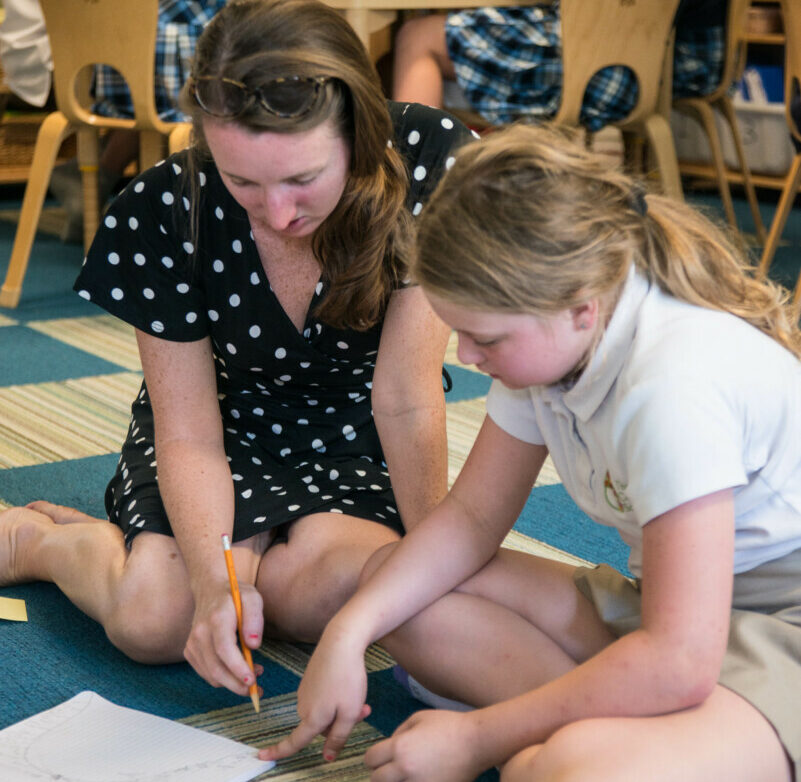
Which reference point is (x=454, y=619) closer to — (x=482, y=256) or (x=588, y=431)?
(x=588, y=431)

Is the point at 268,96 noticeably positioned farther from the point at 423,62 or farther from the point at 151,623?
the point at 423,62

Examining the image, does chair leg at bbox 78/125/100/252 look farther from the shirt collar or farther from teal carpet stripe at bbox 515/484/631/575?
the shirt collar

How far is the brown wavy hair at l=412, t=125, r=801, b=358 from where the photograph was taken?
775 mm

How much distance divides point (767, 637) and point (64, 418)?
4.30 ft

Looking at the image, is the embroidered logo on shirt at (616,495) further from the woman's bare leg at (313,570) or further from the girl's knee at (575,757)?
the woman's bare leg at (313,570)

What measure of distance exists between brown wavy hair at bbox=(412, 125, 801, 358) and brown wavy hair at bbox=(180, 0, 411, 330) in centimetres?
17

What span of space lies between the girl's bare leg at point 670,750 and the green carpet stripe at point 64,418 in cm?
111

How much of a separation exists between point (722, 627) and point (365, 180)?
50 cm

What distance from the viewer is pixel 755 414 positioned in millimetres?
789

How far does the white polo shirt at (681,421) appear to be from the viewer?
2.46 ft

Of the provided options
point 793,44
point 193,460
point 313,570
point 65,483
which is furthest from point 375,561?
point 793,44

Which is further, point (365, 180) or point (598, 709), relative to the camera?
point (365, 180)

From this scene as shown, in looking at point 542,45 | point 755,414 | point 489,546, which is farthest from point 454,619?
point 542,45

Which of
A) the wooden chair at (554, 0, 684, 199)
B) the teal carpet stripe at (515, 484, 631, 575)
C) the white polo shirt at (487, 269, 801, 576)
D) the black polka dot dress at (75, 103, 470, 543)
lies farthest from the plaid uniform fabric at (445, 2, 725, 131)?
the white polo shirt at (487, 269, 801, 576)
